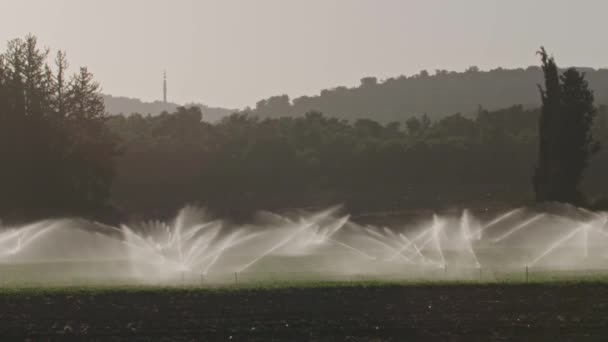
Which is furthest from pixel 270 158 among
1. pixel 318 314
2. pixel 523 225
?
pixel 318 314

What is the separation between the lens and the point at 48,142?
8288cm

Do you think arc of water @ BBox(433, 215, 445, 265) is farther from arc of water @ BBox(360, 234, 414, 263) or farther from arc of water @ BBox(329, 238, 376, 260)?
arc of water @ BBox(329, 238, 376, 260)

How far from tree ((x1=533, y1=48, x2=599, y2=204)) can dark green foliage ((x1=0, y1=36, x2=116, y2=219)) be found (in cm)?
3996

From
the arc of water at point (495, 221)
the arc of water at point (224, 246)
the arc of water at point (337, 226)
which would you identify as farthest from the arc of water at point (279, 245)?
the arc of water at point (495, 221)

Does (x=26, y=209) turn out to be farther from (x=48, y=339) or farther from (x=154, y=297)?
(x=48, y=339)

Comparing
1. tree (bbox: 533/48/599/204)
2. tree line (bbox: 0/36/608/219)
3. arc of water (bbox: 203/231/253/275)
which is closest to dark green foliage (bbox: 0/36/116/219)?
tree line (bbox: 0/36/608/219)

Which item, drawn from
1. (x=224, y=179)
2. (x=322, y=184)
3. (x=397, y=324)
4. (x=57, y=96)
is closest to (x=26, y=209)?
(x=57, y=96)

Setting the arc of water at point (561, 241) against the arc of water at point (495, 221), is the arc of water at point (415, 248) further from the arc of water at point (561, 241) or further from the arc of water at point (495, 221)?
the arc of water at point (561, 241)

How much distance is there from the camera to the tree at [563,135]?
7212cm

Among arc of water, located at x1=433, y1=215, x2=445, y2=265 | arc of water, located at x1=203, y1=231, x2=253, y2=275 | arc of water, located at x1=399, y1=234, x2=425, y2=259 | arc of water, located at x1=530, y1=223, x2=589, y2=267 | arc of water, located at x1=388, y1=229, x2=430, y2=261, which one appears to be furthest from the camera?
arc of water, located at x1=433, y1=215, x2=445, y2=265

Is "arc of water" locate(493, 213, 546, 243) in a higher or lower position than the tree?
lower

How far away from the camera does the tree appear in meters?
72.1

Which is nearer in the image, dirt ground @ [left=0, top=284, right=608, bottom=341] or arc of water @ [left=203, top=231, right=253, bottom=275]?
dirt ground @ [left=0, top=284, right=608, bottom=341]

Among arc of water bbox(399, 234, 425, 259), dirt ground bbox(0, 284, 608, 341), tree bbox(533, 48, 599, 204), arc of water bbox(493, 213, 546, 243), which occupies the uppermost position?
tree bbox(533, 48, 599, 204)
